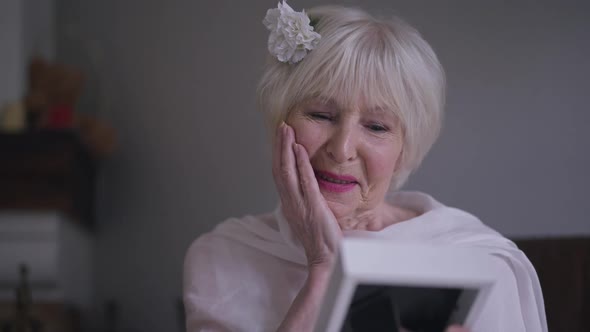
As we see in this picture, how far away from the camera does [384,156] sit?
1277mm

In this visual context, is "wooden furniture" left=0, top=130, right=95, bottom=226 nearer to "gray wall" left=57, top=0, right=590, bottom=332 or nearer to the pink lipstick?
"gray wall" left=57, top=0, right=590, bottom=332

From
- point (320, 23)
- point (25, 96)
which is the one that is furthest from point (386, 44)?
point (25, 96)

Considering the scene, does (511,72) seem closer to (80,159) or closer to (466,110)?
(466,110)

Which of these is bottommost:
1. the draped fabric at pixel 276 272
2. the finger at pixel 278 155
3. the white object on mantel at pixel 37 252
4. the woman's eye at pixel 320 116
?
the white object on mantel at pixel 37 252

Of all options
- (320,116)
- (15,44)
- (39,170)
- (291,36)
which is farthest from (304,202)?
(15,44)

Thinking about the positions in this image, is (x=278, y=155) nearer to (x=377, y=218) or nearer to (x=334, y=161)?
(x=334, y=161)

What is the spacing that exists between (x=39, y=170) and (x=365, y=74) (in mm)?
1656

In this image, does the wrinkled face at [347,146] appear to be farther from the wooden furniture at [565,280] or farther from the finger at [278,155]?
the wooden furniture at [565,280]

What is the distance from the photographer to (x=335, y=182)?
127 cm

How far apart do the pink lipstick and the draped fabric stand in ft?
0.32

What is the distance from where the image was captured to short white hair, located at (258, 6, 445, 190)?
1.24 metres

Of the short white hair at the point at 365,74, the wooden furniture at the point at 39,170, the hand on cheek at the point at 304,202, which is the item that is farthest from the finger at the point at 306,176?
the wooden furniture at the point at 39,170

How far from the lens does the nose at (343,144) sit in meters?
1.23

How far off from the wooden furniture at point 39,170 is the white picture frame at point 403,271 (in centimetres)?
195
